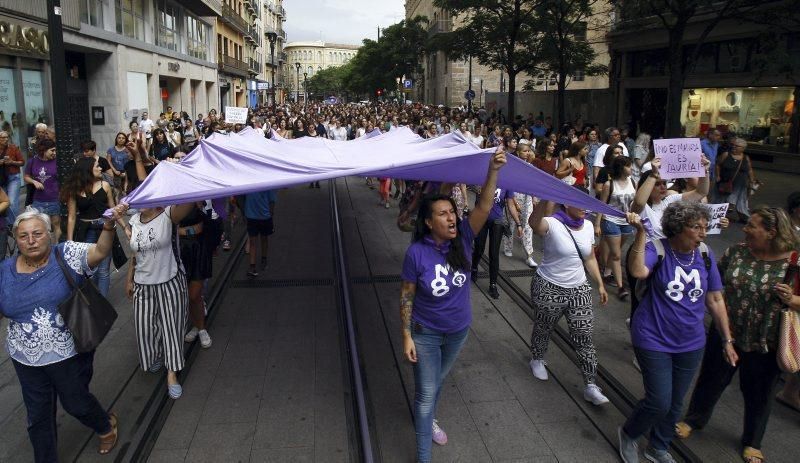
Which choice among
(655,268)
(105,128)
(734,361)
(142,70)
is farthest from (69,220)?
(142,70)

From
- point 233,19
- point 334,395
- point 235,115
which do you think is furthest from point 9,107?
point 233,19

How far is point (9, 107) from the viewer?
1424 cm

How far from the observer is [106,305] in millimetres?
3932

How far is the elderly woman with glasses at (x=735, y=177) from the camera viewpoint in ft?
38.0

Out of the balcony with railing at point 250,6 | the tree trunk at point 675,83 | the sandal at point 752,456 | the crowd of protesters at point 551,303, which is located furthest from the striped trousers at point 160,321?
the balcony with railing at point 250,6

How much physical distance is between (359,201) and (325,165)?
1072 centimetres

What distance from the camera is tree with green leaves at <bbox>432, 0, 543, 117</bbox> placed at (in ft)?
84.1

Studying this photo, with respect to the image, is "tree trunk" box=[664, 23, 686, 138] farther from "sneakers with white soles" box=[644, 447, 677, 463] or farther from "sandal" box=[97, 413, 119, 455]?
"sandal" box=[97, 413, 119, 455]

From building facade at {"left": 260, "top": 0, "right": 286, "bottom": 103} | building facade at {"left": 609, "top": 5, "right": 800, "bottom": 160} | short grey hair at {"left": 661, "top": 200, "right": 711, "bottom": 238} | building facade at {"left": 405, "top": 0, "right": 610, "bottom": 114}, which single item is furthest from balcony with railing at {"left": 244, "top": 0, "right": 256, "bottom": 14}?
short grey hair at {"left": 661, "top": 200, "right": 711, "bottom": 238}

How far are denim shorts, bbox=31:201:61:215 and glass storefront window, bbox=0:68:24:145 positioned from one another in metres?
6.90

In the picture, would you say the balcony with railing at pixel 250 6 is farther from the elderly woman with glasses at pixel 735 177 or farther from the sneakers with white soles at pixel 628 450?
the sneakers with white soles at pixel 628 450

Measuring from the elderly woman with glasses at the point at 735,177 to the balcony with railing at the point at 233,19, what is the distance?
37.4m

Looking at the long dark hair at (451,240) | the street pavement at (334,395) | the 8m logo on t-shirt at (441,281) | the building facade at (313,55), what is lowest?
the street pavement at (334,395)

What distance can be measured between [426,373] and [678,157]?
3332mm
